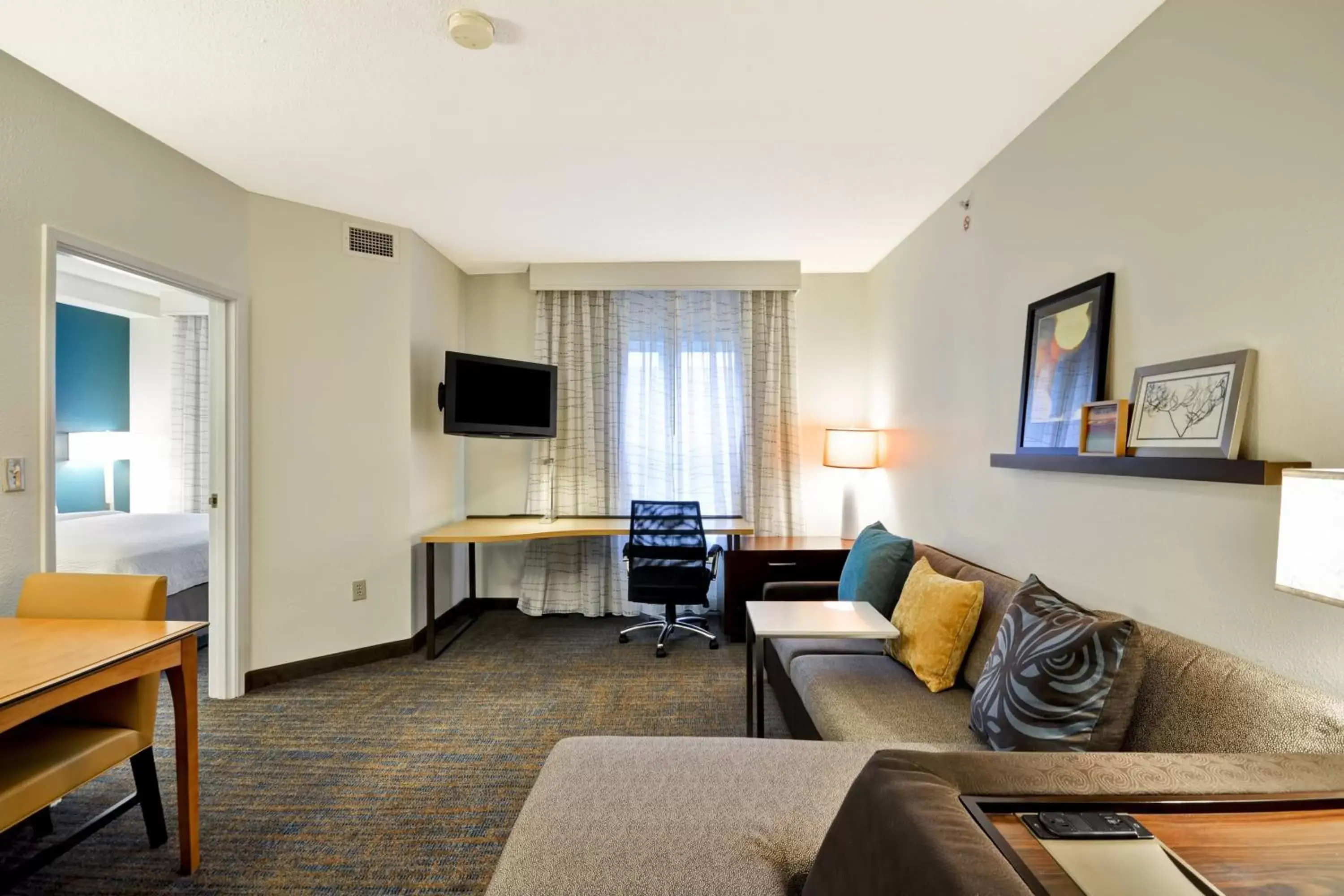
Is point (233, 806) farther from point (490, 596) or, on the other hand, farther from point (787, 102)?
point (787, 102)

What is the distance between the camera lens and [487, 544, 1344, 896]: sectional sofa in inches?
35.7

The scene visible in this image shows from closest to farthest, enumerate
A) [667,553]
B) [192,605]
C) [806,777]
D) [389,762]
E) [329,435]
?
[806,777] < [389,762] < [329,435] < [192,605] < [667,553]

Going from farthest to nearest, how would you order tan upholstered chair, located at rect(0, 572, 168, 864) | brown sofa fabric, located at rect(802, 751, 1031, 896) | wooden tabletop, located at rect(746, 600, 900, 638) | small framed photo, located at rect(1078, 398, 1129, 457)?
wooden tabletop, located at rect(746, 600, 900, 638)
small framed photo, located at rect(1078, 398, 1129, 457)
tan upholstered chair, located at rect(0, 572, 168, 864)
brown sofa fabric, located at rect(802, 751, 1031, 896)

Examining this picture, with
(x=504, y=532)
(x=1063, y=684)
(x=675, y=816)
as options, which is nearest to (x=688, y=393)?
(x=504, y=532)

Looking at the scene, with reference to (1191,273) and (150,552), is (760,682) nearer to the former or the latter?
(1191,273)

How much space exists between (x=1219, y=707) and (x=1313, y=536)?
59cm

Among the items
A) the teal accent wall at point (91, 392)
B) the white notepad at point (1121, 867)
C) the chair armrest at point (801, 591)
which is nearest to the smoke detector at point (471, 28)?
the white notepad at point (1121, 867)

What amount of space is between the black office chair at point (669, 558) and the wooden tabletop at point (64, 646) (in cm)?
218

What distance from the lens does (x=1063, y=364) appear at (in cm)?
189

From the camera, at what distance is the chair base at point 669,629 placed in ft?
11.3

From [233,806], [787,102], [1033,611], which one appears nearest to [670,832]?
[1033,611]

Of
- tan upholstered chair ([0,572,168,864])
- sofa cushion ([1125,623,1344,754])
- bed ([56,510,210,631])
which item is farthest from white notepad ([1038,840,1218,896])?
bed ([56,510,210,631])

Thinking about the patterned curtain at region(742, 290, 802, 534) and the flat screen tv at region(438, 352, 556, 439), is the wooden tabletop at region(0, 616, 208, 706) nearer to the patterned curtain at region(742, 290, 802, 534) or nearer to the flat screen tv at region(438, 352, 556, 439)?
the flat screen tv at region(438, 352, 556, 439)

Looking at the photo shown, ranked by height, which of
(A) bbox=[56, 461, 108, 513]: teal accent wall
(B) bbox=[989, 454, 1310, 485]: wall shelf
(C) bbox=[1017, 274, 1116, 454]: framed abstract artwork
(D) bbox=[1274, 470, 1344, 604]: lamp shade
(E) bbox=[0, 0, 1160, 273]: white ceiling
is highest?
(E) bbox=[0, 0, 1160, 273]: white ceiling
